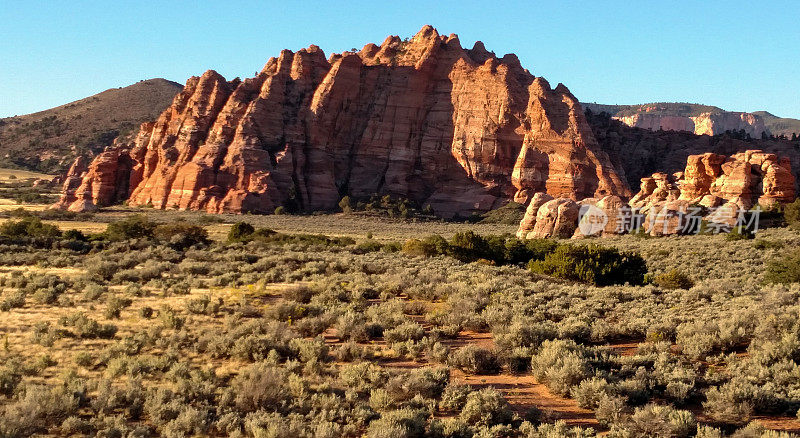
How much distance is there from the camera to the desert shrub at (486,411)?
24.4 feet

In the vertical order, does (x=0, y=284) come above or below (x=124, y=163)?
below

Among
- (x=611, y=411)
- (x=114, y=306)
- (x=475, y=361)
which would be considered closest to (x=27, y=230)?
(x=114, y=306)

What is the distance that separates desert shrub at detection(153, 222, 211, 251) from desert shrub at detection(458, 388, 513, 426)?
2546 cm

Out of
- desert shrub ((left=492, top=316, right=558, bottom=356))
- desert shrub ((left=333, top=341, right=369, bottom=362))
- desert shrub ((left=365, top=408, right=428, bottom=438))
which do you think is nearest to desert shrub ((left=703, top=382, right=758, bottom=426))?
desert shrub ((left=492, top=316, right=558, bottom=356))

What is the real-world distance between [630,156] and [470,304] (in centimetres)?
9254

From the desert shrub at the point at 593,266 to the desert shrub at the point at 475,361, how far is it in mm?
11915

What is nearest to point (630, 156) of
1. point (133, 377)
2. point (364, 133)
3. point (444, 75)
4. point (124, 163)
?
point (444, 75)

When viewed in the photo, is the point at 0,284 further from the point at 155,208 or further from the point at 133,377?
the point at 155,208

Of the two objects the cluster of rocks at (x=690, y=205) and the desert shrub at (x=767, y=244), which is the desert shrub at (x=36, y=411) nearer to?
the desert shrub at (x=767, y=244)

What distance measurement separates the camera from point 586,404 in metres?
7.98

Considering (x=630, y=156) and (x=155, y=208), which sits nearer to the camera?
(x=155, y=208)

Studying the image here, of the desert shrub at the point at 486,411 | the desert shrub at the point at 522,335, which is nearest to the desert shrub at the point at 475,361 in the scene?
the desert shrub at the point at 522,335

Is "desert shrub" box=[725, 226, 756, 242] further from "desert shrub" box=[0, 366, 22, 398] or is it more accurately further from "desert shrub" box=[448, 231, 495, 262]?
"desert shrub" box=[0, 366, 22, 398]

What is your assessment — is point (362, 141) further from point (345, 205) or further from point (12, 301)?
point (12, 301)
